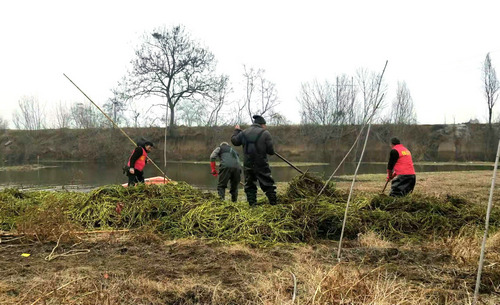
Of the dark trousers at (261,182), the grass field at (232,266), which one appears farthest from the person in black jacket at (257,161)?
the grass field at (232,266)

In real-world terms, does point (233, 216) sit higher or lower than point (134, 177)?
lower

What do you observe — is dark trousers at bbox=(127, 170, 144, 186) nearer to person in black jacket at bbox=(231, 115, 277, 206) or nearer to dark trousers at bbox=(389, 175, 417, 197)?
person in black jacket at bbox=(231, 115, 277, 206)

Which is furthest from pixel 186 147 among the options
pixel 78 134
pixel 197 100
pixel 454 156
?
pixel 454 156

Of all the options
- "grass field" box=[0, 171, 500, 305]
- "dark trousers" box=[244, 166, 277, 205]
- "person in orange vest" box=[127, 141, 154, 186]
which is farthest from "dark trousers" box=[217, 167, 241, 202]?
"grass field" box=[0, 171, 500, 305]

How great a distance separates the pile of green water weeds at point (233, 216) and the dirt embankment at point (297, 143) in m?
35.2

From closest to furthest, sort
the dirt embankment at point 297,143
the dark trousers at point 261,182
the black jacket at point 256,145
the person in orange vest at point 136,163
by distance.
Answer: the dark trousers at point 261,182 < the black jacket at point 256,145 < the person in orange vest at point 136,163 < the dirt embankment at point 297,143

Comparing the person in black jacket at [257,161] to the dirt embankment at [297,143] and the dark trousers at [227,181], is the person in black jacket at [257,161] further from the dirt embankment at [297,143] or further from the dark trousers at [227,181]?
the dirt embankment at [297,143]

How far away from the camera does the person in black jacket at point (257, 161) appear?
6.98m

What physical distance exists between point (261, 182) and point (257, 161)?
42 cm

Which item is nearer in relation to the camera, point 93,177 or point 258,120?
point 258,120

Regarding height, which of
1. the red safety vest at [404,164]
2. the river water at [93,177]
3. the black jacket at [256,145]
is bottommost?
the river water at [93,177]

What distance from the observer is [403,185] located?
7730 millimetres

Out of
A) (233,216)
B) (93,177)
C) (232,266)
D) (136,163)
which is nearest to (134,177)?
(136,163)

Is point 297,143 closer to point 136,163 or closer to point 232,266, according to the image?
point 136,163
